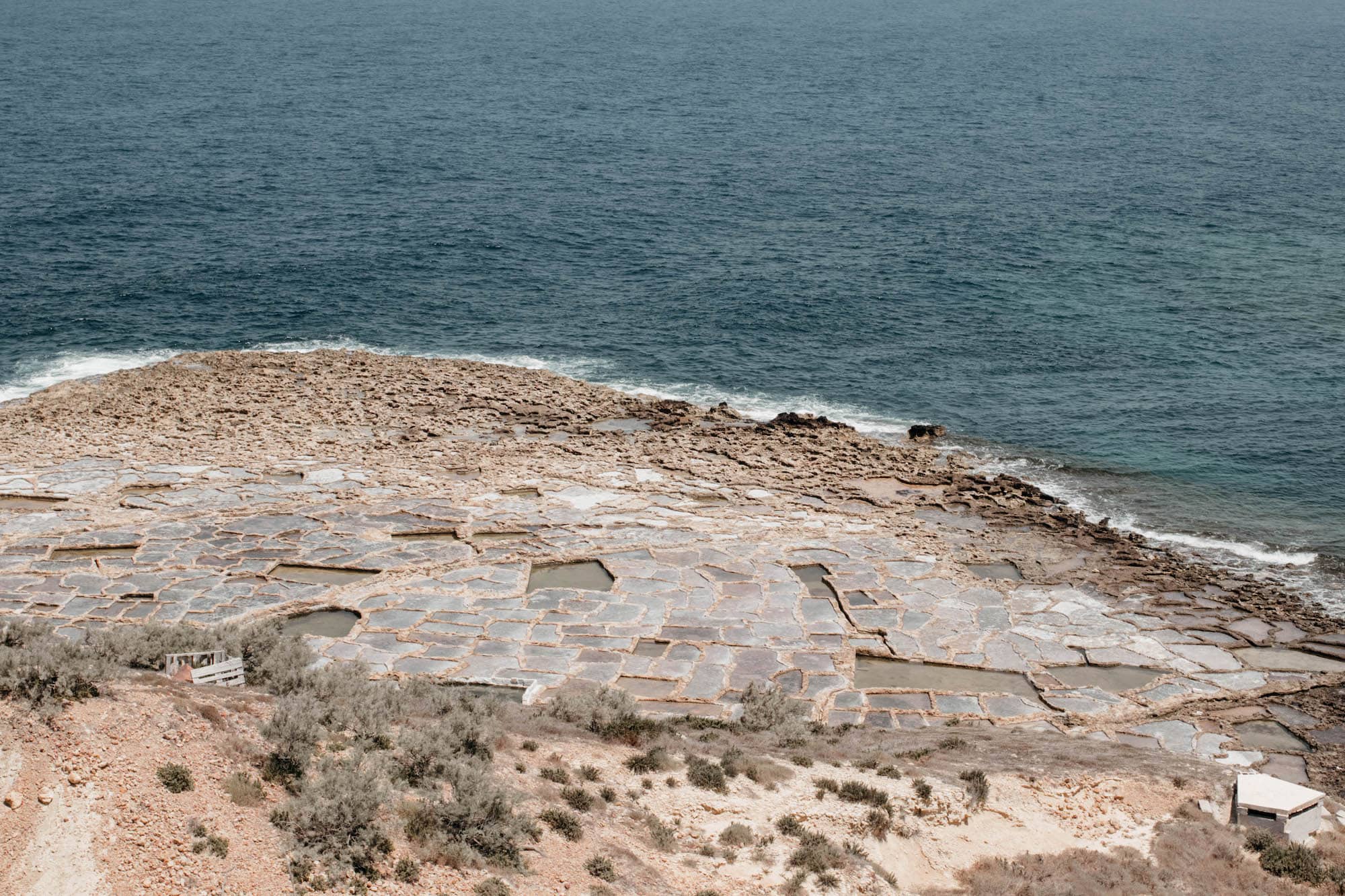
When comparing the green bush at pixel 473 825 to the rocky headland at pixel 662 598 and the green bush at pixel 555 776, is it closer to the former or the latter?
the rocky headland at pixel 662 598

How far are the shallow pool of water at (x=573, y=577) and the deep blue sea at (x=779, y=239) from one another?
1517 centimetres

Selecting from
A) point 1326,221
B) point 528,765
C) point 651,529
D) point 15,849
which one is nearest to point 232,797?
point 15,849

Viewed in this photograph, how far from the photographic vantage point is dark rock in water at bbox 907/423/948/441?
144 ft

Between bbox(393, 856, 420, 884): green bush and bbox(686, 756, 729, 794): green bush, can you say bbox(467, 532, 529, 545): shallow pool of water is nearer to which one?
bbox(686, 756, 729, 794): green bush

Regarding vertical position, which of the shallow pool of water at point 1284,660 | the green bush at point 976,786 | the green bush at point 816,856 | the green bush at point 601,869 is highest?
the green bush at point 601,869

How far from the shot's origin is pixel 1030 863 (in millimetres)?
20750

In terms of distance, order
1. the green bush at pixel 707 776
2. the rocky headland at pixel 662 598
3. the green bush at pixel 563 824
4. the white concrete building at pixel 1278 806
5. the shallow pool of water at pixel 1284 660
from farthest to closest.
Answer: the shallow pool of water at pixel 1284 660 → the white concrete building at pixel 1278 806 → the green bush at pixel 707 776 → the rocky headland at pixel 662 598 → the green bush at pixel 563 824

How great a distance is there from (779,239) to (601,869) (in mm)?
50733

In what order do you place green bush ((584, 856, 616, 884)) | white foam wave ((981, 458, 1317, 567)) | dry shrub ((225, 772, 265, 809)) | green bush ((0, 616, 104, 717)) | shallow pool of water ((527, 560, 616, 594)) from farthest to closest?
white foam wave ((981, 458, 1317, 567))
shallow pool of water ((527, 560, 616, 594))
green bush ((0, 616, 104, 717))
green bush ((584, 856, 616, 884))
dry shrub ((225, 772, 265, 809))

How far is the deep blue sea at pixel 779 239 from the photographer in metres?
46.7

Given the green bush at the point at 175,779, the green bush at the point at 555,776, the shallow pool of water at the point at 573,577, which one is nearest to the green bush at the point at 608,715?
the green bush at the point at 555,776

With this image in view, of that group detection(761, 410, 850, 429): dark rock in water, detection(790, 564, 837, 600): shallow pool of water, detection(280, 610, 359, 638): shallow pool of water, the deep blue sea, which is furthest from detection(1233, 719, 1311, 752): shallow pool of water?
detection(280, 610, 359, 638): shallow pool of water

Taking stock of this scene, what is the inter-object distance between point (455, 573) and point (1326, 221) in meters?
56.5

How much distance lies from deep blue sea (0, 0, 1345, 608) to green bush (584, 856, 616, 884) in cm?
2437
